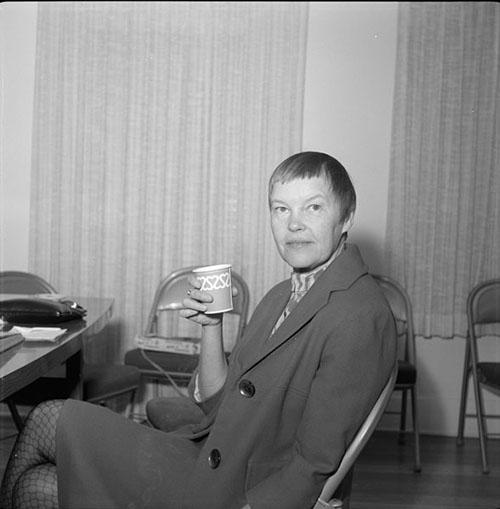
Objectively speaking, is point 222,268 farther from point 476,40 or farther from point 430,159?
point 476,40

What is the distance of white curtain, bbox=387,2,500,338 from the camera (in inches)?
155

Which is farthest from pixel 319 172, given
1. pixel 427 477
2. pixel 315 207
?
pixel 427 477

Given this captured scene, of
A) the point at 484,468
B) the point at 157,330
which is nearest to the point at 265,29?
the point at 157,330

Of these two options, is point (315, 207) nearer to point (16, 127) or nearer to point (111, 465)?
point (111, 465)

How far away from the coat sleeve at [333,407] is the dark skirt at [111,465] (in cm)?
20

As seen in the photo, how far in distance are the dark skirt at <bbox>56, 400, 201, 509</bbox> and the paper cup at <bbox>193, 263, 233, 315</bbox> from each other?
0.30 metres

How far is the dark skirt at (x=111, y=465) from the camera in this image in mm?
1434

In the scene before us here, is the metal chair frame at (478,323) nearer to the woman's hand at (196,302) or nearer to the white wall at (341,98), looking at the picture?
the white wall at (341,98)

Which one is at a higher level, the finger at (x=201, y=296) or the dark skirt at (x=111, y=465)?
the finger at (x=201, y=296)

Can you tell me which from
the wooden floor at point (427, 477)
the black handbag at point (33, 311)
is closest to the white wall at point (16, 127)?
the black handbag at point (33, 311)

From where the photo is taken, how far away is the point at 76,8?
399cm

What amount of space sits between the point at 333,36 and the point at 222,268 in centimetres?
280

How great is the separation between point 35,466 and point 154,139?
267cm

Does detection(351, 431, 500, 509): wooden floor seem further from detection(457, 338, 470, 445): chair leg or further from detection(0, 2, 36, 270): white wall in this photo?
detection(0, 2, 36, 270): white wall
